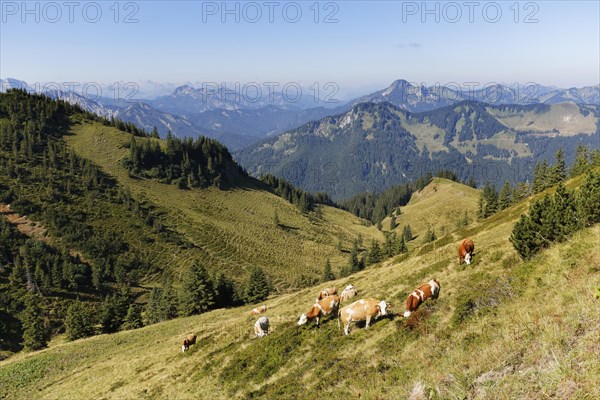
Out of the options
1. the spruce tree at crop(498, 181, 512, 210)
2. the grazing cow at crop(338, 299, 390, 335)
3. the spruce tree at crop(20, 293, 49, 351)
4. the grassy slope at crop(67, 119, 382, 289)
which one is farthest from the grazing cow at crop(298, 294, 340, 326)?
the spruce tree at crop(498, 181, 512, 210)

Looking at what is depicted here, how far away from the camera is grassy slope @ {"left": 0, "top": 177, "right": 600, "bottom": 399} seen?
8.27 meters

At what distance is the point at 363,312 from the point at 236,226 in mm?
136174

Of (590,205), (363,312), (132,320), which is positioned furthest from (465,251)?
(132,320)

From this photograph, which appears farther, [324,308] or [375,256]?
[375,256]

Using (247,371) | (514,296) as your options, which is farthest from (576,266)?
(247,371)

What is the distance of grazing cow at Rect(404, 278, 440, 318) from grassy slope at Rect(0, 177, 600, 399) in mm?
656

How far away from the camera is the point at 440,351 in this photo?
41.0ft

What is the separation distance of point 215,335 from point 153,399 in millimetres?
9182

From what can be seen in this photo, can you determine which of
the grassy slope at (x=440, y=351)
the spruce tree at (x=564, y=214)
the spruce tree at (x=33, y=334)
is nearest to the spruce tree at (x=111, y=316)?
the spruce tree at (x=33, y=334)

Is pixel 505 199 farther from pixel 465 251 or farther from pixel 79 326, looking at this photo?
pixel 79 326

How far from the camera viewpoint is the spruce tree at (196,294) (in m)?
65.8

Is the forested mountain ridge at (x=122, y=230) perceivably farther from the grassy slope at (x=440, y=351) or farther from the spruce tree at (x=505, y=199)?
the spruce tree at (x=505, y=199)

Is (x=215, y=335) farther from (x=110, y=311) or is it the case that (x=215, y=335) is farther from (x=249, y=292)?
(x=110, y=311)

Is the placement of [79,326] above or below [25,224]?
below
